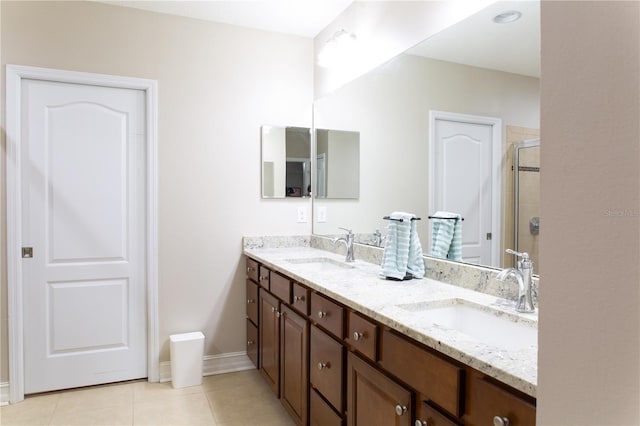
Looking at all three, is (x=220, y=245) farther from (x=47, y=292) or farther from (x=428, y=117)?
(x=428, y=117)

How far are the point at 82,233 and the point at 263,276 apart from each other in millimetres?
1219

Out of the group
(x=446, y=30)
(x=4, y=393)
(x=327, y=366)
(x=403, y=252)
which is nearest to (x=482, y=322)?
(x=403, y=252)

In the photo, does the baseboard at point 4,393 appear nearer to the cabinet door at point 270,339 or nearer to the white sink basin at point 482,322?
the cabinet door at point 270,339

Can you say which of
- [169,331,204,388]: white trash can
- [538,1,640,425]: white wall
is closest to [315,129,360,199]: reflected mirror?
Answer: [169,331,204,388]: white trash can

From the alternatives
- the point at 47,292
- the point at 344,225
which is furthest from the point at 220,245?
the point at 47,292

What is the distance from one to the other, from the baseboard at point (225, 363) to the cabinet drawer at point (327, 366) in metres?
1.34

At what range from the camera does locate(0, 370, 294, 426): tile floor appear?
2375mm

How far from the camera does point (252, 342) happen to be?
2.94 meters

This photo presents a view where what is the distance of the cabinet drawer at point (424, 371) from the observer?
1.05 m

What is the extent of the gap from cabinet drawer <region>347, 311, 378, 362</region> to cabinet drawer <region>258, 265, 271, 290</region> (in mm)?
1072

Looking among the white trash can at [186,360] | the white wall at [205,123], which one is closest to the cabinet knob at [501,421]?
the white trash can at [186,360]

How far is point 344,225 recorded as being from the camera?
2.90 metres

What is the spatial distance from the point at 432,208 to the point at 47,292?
2409 mm

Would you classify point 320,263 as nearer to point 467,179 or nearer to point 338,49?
point 467,179
